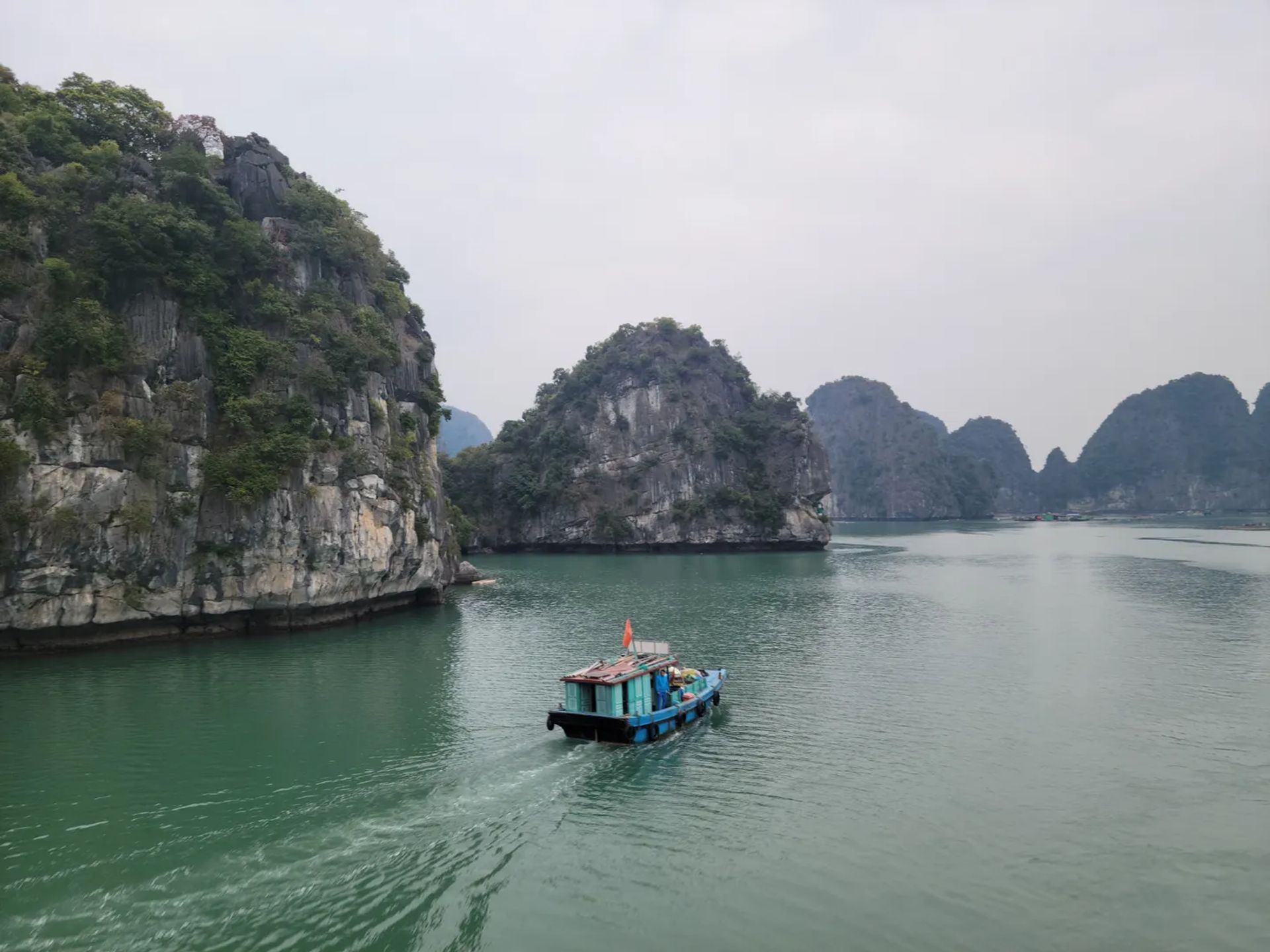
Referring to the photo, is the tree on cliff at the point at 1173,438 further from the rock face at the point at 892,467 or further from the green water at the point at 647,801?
the green water at the point at 647,801

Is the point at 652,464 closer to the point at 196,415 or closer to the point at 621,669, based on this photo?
the point at 196,415

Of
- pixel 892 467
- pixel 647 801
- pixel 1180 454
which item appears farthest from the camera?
pixel 892 467

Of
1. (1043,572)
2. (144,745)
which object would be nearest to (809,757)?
(144,745)

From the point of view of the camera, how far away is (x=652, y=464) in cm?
8000

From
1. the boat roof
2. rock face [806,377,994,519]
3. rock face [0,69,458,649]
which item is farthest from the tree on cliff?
the boat roof

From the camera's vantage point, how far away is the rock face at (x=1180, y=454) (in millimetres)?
150625

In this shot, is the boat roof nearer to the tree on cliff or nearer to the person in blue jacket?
the person in blue jacket

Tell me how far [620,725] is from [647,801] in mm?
2720

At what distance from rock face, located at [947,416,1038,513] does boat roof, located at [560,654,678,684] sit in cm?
16554

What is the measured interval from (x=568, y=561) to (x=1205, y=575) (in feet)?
150

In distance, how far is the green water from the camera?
10.0 m

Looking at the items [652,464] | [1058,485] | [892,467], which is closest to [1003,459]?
[1058,485]

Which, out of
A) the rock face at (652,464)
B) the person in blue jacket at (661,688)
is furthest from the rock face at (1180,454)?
the person in blue jacket at (661,688)

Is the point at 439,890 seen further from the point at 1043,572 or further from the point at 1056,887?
the point at 1043,572
